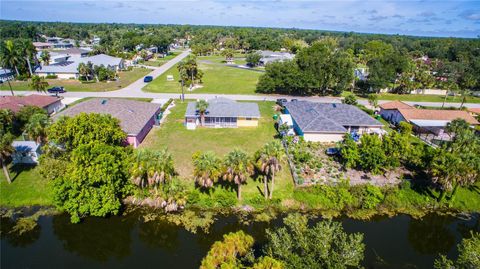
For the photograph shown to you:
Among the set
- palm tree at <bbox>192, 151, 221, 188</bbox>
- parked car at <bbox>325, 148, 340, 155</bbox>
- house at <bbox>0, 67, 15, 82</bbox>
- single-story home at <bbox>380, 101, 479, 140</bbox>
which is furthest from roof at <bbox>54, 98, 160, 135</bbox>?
single-story home at <bbox>380, 101, 479, 140</bbox>

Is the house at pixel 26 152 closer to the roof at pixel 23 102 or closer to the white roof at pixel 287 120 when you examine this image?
the roof at pixel 23 102

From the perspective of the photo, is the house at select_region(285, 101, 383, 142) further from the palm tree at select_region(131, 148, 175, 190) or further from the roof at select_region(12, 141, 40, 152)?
the roof at select_region(12, 141, 40, 152)

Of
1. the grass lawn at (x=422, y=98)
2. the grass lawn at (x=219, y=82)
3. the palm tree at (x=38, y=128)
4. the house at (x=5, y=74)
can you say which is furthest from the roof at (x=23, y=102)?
the grass lawn at (x=422, y=98)

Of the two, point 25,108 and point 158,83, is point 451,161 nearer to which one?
point 25,108

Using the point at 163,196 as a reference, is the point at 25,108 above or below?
above

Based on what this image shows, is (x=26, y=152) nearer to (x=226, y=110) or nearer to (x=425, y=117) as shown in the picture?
(x=226, y=110)

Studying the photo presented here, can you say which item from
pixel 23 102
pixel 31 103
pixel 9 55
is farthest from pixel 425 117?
pixel 9 55

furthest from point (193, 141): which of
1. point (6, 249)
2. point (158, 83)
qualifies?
point (158, 83)
